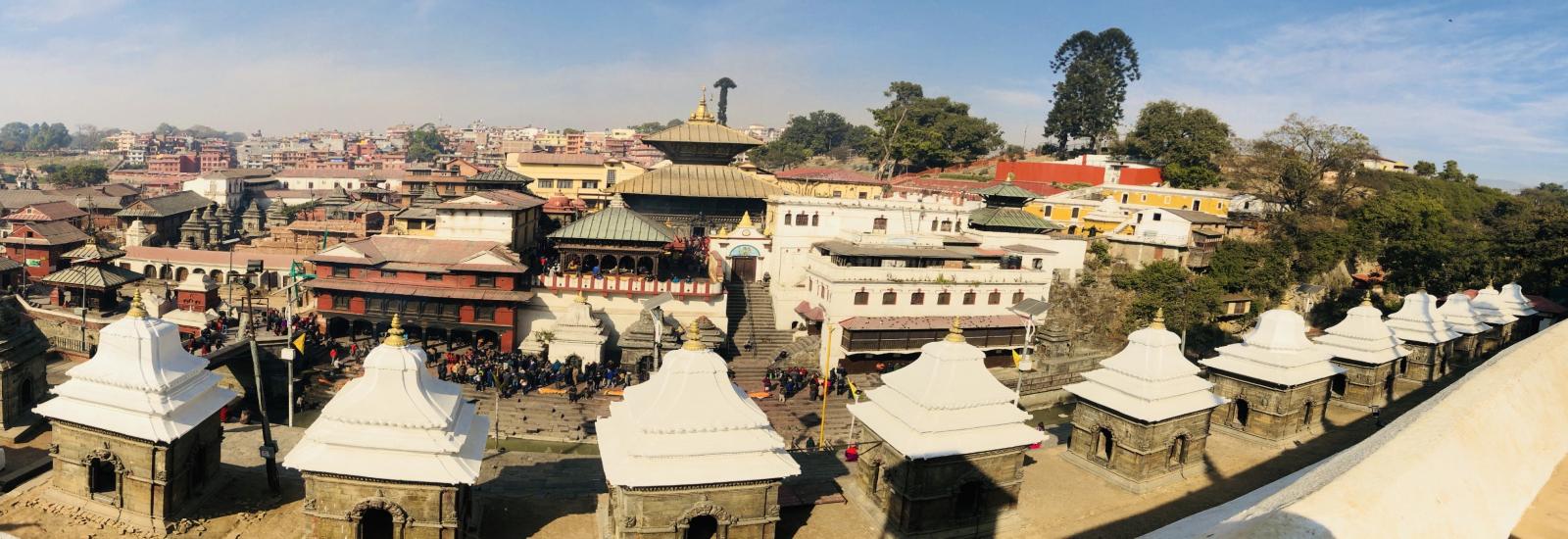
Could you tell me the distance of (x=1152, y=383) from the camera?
709 inches

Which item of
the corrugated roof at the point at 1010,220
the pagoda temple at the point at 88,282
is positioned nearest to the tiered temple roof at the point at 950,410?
the corrugated roof at the point at 1010,220

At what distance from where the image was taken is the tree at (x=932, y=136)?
233 feet

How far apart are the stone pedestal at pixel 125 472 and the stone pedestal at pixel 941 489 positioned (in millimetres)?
12760

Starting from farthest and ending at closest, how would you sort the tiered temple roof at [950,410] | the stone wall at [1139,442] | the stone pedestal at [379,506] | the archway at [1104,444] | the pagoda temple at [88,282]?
the pagoda temple at [88,282] → the archway at [1104,444] → the stone wall at [1139,442] → the tiered temple roof at [950,410] → the stone pedestal at [379,506]

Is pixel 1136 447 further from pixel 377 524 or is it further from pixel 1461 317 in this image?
pixel 1461 317

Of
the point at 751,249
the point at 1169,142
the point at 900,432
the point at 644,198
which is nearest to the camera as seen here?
the point at 900,432

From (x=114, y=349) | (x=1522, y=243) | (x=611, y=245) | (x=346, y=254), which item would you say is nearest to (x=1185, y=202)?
(x=1522, y=243)

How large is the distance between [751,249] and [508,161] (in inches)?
1267

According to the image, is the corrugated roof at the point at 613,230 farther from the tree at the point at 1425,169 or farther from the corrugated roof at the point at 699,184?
the tree at the point at 1425,169

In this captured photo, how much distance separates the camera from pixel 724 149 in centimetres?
5238

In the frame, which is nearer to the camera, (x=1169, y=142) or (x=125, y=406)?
(x=125, y=406)

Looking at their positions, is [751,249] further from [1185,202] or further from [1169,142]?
[1169,142]

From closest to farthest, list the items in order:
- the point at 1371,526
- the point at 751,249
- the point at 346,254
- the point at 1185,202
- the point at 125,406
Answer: the point at 1371,526 < the point at 125,406 < the point at 346,254 < the point at 751,249 < the point at 1185,202

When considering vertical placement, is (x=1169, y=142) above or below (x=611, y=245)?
above
